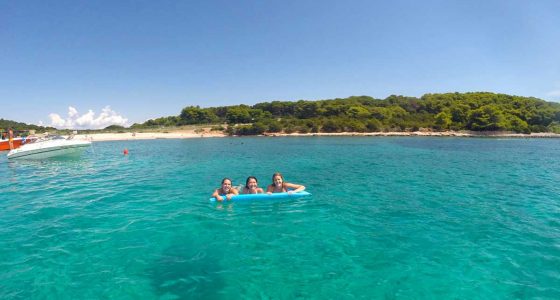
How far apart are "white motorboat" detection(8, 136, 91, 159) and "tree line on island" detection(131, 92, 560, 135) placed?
53952 millimetres

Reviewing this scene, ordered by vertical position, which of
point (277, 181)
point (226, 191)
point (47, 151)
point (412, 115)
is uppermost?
point (412, 115)

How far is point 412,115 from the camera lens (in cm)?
8950

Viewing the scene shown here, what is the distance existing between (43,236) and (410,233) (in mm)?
10629

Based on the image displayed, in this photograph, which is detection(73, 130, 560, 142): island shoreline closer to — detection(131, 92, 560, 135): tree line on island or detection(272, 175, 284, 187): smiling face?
detection(131, 92, 560, 135): tree line on island

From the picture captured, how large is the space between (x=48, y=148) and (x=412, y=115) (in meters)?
88.8

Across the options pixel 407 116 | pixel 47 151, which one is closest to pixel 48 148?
pixel 47 151

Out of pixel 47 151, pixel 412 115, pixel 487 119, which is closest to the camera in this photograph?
pixel 47 151

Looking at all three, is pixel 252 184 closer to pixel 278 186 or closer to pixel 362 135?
pixel 278 186

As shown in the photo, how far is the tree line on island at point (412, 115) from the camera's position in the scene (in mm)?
74562

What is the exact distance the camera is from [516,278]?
6090mm

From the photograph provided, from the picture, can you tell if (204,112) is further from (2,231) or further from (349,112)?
(2,231)

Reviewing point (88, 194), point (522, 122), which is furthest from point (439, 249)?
point (522, 122)

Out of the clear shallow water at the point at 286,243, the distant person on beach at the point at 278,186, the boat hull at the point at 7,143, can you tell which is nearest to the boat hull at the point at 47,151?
the boat hull at the point at 7,143

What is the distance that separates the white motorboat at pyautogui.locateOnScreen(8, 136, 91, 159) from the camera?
25.9 m
